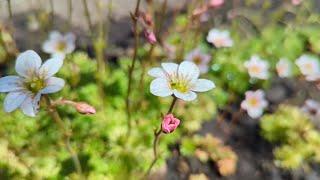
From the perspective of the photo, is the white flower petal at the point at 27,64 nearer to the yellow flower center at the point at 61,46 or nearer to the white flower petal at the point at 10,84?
the white flower petal at the point at 10,84

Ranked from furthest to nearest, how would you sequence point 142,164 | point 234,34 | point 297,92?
1. point 234,34
2. point 297,92
3. point 142,164

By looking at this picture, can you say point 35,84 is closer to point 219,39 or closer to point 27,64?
point 27,64

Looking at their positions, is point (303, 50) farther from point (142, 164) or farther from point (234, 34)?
point (142, 164)

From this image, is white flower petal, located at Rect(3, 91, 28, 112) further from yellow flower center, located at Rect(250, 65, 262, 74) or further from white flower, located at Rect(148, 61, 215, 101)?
yellow flower center, located at Rect(250, 65, 262, 74)

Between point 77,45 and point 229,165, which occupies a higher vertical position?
point 77,45

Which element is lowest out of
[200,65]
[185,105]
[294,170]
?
[294,170]

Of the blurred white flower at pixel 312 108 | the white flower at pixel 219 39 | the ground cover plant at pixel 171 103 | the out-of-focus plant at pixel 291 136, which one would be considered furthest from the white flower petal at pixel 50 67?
the blurred white flower at pixel 312 108

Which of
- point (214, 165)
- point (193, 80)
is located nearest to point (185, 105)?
point (214, 165)
